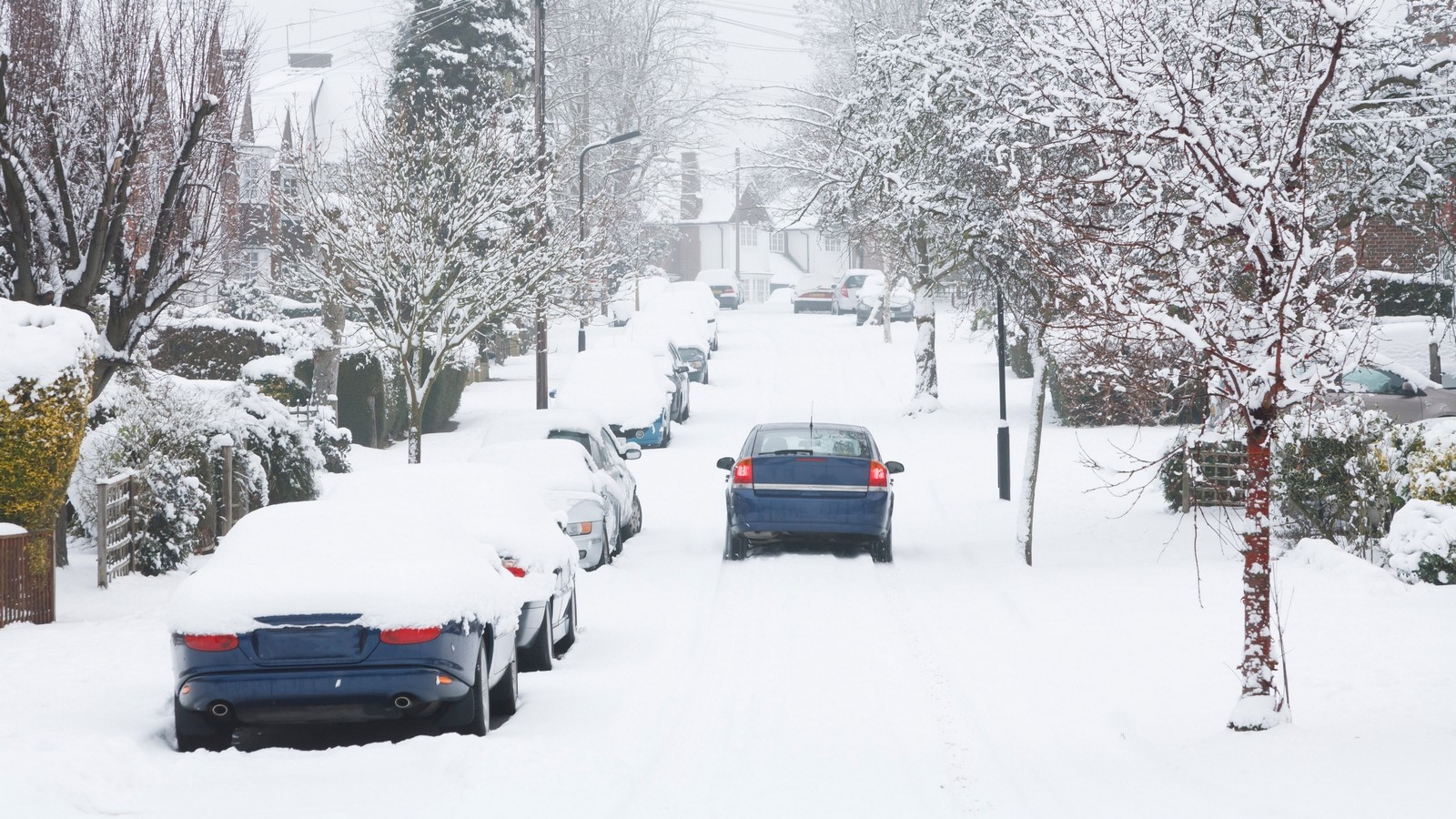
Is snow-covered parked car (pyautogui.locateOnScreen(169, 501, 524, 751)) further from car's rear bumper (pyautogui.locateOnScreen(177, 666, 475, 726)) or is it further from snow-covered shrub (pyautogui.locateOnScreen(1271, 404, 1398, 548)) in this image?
snow-covered shrub (pyautogui.locateOnScreen(1271, 404, 1398, 548))

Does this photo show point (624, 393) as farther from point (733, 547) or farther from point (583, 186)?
point (733, 547)

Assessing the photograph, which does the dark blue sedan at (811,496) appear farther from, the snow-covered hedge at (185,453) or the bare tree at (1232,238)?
the bare tree at (1232,238)

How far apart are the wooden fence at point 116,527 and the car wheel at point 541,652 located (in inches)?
198

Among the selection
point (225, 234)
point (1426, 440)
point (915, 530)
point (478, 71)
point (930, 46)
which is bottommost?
point (915, 530)

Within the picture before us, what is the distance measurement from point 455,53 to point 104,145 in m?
22.0

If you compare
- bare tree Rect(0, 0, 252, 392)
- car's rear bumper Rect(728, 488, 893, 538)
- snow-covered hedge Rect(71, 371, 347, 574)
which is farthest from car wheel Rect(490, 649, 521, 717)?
bare tree Rect(0, 0, 252, 392)

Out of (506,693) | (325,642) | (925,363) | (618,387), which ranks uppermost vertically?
(925,363)

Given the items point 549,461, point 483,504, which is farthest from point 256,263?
point 483,504

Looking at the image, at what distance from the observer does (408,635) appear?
7.54 m

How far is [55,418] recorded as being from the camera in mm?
11789

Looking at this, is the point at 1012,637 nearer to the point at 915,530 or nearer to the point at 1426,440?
the point at 1426,440

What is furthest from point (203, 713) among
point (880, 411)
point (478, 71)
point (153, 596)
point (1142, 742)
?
point (478, 71)

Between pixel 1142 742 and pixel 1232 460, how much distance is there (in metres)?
11.2

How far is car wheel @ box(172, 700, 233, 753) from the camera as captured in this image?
25.0 feet
